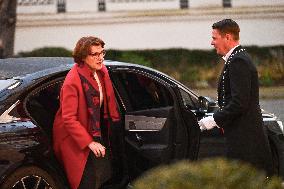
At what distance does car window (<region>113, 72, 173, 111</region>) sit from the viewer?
7.61m

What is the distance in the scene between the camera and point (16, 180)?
6.25 meters

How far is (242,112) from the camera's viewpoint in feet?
20.8

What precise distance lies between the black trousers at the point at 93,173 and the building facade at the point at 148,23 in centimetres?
2763

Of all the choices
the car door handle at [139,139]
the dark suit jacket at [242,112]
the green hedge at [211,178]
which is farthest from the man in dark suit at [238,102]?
the green hedge at [211,178]

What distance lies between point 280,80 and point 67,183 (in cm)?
2327

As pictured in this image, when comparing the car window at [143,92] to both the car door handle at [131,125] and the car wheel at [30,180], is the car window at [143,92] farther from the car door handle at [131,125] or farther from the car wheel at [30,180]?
the car wheel at [30,180]

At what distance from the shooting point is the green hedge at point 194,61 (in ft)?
96.9

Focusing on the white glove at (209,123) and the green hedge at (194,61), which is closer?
the white glove at (209,123)

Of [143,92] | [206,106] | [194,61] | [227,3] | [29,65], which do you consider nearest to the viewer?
[29,65]

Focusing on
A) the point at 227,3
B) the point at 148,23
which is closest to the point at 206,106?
the point at 148,23

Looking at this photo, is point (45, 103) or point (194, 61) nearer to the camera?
point (45, 103)

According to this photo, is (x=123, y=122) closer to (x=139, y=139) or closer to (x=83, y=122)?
(x=139, y=139)

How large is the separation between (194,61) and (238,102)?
25.1 m

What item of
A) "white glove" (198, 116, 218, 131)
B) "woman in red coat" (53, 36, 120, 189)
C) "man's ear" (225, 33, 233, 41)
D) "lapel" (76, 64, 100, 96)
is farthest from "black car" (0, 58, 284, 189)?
"man's ear" (225, 33, 233, 41)
